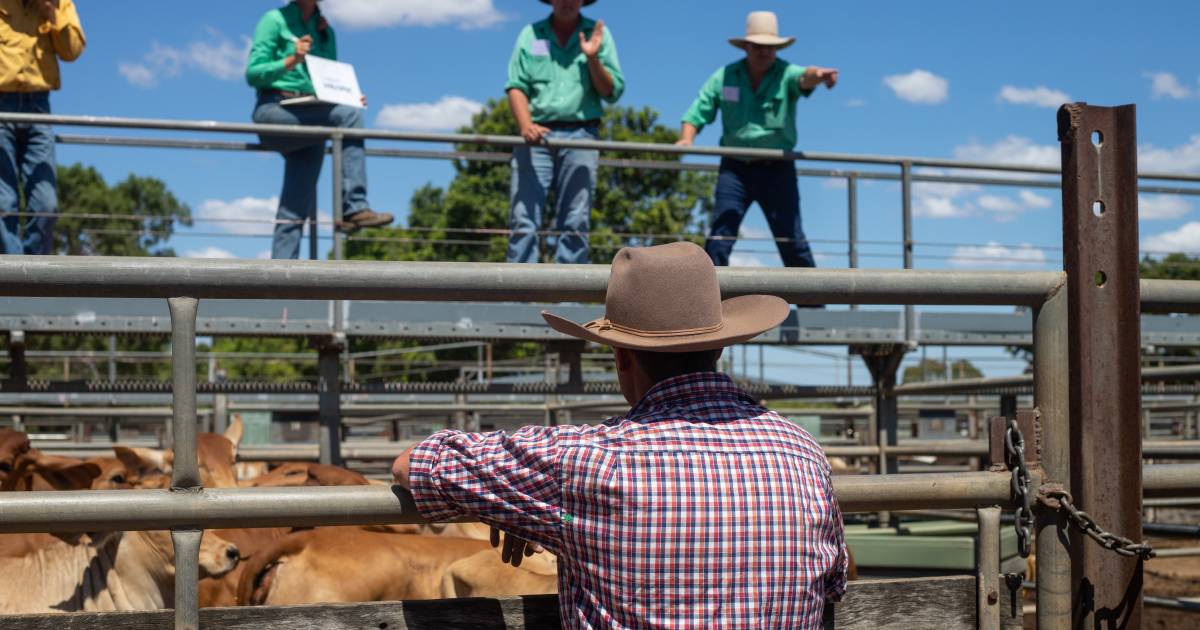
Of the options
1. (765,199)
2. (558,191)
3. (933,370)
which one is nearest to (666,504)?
(558,191)

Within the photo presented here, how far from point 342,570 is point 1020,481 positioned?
2.97 meters

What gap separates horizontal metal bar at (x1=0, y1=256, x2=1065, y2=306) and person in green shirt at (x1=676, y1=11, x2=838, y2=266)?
16.3 ft

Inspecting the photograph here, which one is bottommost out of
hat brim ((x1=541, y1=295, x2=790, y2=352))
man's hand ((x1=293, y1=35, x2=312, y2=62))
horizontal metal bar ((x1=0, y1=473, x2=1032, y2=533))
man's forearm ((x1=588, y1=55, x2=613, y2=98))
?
horizontal metal bar ((x1=0, y1=473, x2=1032, y2=533))

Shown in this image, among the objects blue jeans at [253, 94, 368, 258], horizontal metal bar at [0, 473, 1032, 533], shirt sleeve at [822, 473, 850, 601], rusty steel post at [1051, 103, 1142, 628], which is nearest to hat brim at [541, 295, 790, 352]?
shirt sleeve at [822, 473, 850, 601]

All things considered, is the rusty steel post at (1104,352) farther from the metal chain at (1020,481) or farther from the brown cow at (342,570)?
the brown cow at (342,570)

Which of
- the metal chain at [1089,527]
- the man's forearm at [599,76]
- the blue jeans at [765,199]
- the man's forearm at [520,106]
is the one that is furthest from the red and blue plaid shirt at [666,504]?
the blue jeans at [765,199]

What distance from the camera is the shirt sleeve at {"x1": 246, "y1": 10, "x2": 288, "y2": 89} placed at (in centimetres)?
716

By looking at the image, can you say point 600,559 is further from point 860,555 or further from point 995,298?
point 860,555

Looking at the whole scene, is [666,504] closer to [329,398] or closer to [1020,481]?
[1020,481]

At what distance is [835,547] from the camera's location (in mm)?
2340

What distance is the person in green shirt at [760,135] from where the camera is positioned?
767 centimetres

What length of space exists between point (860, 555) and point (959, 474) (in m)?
5.07

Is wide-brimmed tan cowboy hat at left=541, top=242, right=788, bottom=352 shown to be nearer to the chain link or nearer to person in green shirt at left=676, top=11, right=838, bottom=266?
the chain link

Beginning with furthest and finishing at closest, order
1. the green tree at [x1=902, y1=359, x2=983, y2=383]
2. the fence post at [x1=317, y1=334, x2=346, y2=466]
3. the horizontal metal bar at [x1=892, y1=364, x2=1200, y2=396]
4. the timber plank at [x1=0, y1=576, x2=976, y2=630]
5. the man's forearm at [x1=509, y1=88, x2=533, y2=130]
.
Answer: the green tree at [x1=902, y1=359, x2=983, y2=383] < the fence post at [x1=317, y1=334, x2=346, y2=466] < the man's forearm at [x1=509, y1=88, x2=533, y2=130] < the horizontal metal bar at [x1=892, y1=364, x2=1200, y2=396] < the timber plank at [x1=0, y1=576, x2=976, y2=630]
